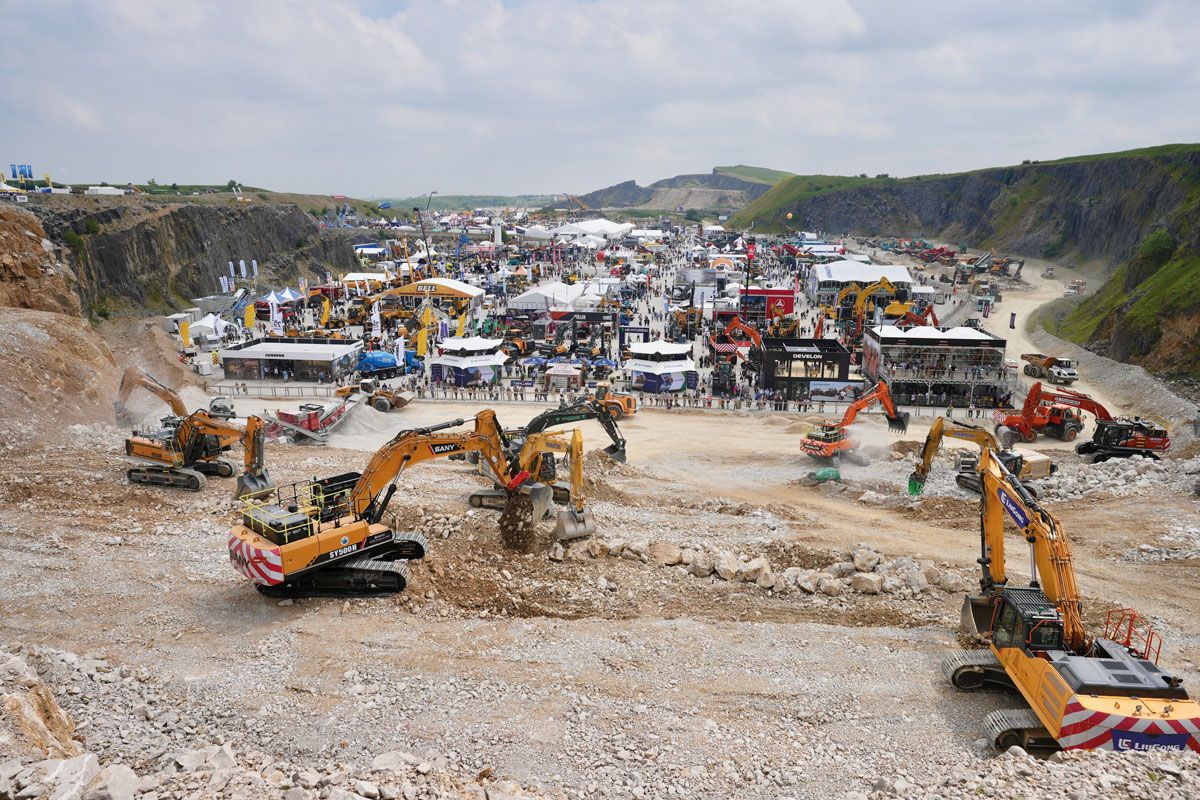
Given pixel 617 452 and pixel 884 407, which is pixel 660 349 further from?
pixel 617 452

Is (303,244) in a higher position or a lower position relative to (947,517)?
higher

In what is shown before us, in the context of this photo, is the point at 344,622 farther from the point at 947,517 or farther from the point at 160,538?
the point at 947,517

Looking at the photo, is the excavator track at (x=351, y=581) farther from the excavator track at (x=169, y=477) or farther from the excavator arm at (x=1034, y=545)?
the excavator arm at (x=1034, y=545)

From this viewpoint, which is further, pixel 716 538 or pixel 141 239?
pixel 141 239

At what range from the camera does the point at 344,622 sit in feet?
41.4

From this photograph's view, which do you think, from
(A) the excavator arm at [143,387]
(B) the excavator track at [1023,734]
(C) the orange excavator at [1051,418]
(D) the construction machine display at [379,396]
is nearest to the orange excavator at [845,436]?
(C) the orange excavator at [1051,418]

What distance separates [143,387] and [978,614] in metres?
24.2

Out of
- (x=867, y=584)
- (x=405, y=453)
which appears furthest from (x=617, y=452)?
(x=867, y=584)

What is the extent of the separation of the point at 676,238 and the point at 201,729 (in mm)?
111803

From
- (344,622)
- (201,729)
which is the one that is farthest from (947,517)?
(201,729)

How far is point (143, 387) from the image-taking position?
79.5 feet

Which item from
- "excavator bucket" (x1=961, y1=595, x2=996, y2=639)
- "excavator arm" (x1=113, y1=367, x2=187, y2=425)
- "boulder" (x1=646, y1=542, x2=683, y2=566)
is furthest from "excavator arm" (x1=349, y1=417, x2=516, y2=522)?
"excavator arm" (x1=113, y1=367, x2=187, y2=425)

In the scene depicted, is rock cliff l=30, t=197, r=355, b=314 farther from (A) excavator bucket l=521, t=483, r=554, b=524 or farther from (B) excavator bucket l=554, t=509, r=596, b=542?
(B) excavator bucket l=554, t=509, r=596, b=542

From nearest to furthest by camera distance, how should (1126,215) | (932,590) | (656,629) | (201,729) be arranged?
1. (201,729)
2. (656,629)
3. (932,590)
4. (1126,215)
